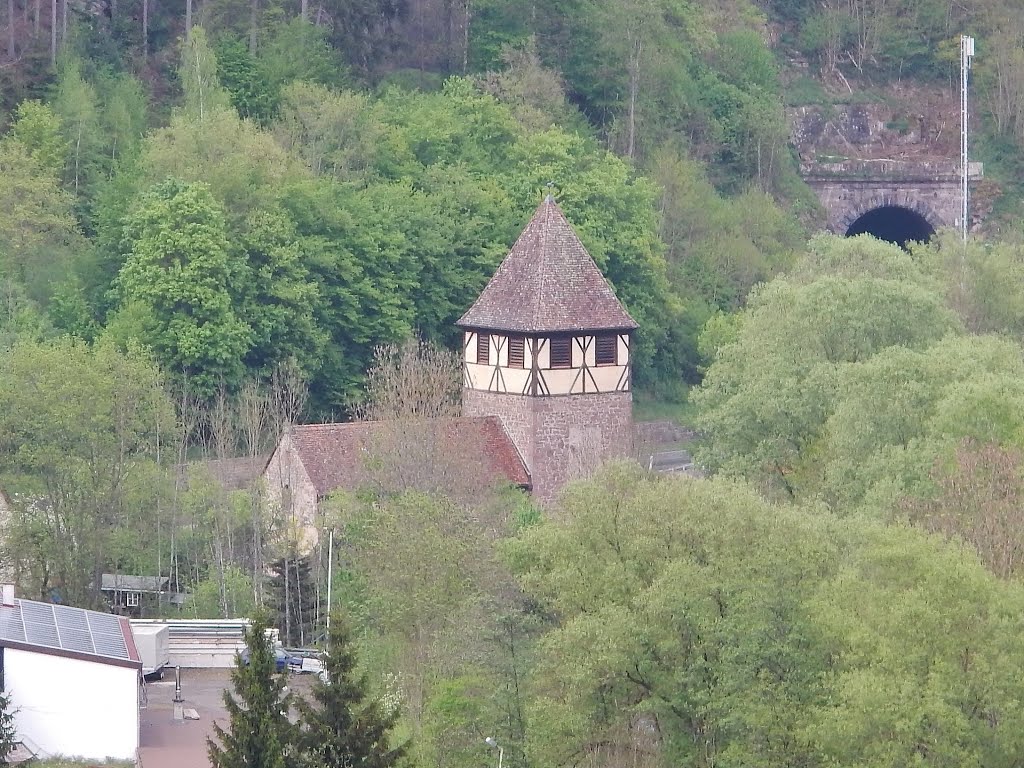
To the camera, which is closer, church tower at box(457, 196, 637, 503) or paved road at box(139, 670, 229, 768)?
paved road at box(139, 670, 229, 768)

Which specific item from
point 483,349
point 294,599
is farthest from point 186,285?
point 294,599

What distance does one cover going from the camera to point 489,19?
319 feet

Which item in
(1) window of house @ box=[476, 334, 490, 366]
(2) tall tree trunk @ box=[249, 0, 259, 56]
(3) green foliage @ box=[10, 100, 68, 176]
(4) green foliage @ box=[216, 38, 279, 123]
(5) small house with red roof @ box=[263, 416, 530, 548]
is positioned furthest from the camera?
(2) tall tree trunk @ box=[249, 0, 259, 56]

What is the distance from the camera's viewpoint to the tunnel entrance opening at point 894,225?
10831cm

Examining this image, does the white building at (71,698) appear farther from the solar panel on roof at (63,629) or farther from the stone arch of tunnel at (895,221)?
the stone arch of tunnel at (895,221)

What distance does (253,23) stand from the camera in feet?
302

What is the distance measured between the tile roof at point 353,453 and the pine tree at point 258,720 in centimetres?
2141

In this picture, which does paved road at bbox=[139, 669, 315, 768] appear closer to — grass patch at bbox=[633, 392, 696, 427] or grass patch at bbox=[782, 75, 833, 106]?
grass patch at bbox=[633, 392, 696, 427]

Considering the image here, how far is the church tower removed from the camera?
226 ft

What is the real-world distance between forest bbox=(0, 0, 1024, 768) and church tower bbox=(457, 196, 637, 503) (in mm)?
2033

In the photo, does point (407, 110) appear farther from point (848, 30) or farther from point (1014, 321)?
point (848, 30)

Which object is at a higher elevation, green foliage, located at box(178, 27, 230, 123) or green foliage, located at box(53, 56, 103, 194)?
green foliage, located at box(178, 27, 230, 123)

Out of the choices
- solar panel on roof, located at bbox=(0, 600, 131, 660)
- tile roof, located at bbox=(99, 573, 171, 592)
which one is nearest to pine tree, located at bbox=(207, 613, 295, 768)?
solar panel on roof, located at bbox=(0, 600, 131, 660)

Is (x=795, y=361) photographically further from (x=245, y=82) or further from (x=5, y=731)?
(x=245, y=82)
